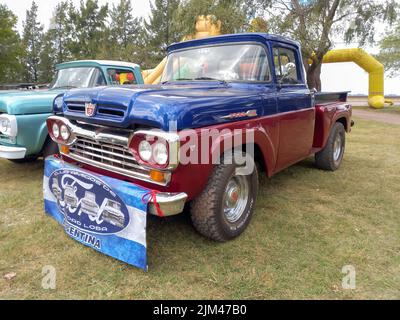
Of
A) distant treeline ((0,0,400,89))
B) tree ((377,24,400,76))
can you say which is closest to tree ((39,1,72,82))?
distant treeline ((0,0,400,89))

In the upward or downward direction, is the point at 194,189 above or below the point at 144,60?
below

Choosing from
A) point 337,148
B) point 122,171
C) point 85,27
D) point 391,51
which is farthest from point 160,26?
point 122,171

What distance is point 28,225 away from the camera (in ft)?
11.0

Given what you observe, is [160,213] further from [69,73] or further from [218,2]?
[218,2]

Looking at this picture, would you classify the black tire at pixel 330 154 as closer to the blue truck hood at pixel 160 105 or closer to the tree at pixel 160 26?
the blue truck hood at pixel 160 105

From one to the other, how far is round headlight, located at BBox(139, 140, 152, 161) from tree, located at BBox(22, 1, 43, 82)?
45.8 metres

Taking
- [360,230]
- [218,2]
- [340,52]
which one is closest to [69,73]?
[360,230]

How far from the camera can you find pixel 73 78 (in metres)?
5.76

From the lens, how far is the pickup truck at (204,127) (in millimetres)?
2398

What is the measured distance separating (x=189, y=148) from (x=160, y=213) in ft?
1.68

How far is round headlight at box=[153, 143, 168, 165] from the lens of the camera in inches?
90.4

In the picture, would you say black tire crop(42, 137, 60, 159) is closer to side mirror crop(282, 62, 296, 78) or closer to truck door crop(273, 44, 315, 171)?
truck door crop(273, 44, 315, 171)

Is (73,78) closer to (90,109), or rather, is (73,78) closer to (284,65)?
(90,109)

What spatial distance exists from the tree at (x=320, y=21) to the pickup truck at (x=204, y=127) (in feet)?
34.0
